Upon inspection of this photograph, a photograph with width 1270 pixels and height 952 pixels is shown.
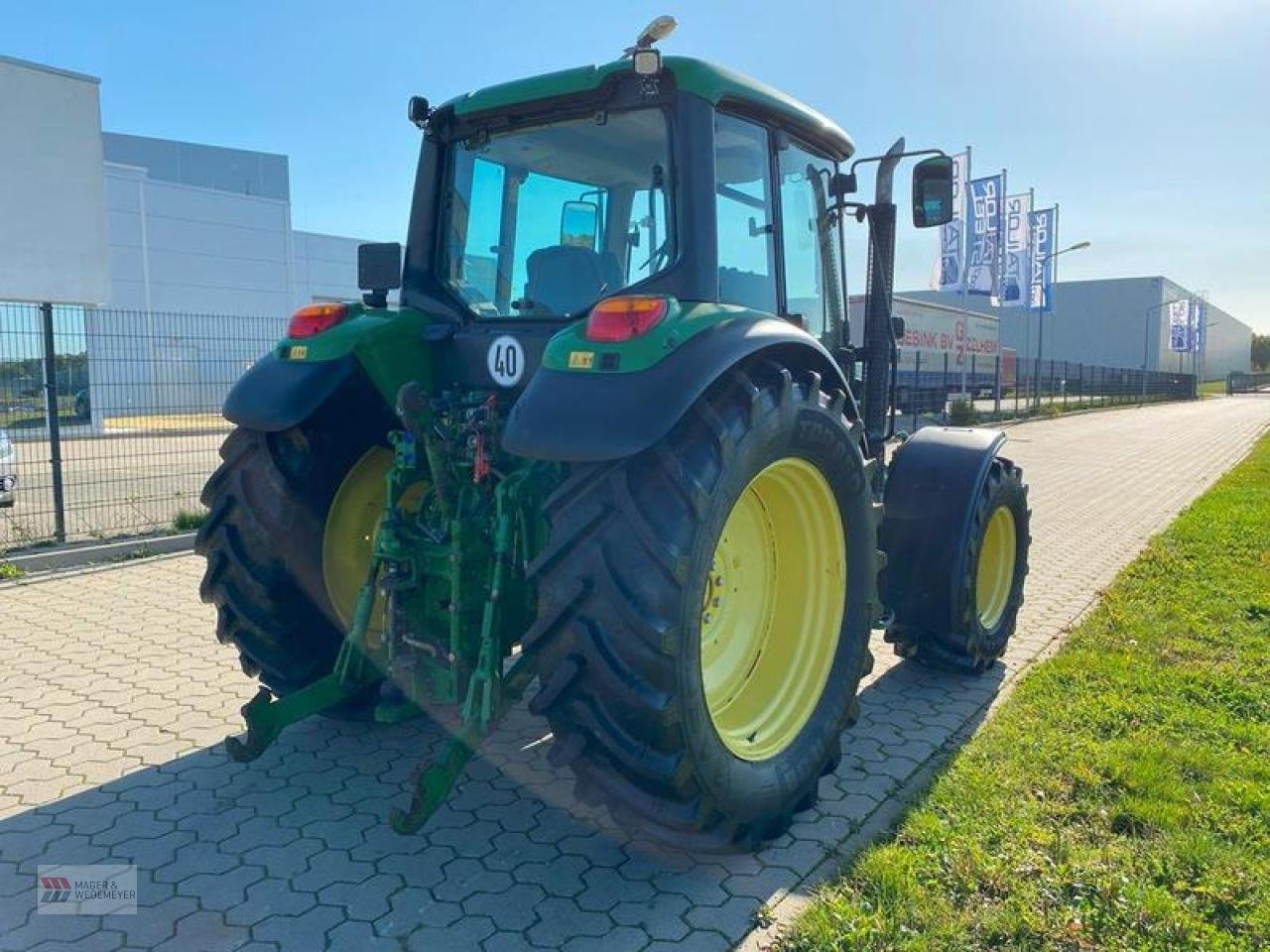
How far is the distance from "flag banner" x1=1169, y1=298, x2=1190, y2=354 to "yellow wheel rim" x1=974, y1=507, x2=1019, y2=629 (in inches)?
2720

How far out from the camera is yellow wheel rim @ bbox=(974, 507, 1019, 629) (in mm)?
5004

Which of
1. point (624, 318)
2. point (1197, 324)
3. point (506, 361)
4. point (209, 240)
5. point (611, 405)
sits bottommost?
point (611, 405)

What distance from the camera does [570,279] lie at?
3.47m

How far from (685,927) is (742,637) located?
1005mm

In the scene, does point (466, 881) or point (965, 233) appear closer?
point (466, 881)

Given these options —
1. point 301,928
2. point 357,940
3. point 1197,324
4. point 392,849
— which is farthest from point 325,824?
point 1197,324

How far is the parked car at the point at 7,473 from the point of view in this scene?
9.07 meters

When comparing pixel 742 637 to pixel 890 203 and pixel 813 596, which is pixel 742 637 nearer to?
pixel 813 596

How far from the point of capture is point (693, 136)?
124 inches

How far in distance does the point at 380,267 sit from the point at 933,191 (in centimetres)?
252

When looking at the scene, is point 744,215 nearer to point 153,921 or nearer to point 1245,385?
point 153,921

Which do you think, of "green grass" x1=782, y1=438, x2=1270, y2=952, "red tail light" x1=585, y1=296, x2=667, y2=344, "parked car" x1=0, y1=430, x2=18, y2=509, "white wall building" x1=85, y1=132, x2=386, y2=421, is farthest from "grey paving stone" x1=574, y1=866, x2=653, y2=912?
"white wall building" x1=85, y1=132, x2=386, y2=421

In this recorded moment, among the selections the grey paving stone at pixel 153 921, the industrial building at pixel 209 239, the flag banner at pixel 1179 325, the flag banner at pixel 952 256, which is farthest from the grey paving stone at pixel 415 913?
the flag banner at pixel 1179 325

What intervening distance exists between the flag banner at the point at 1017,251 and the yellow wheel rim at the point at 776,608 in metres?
24.8
